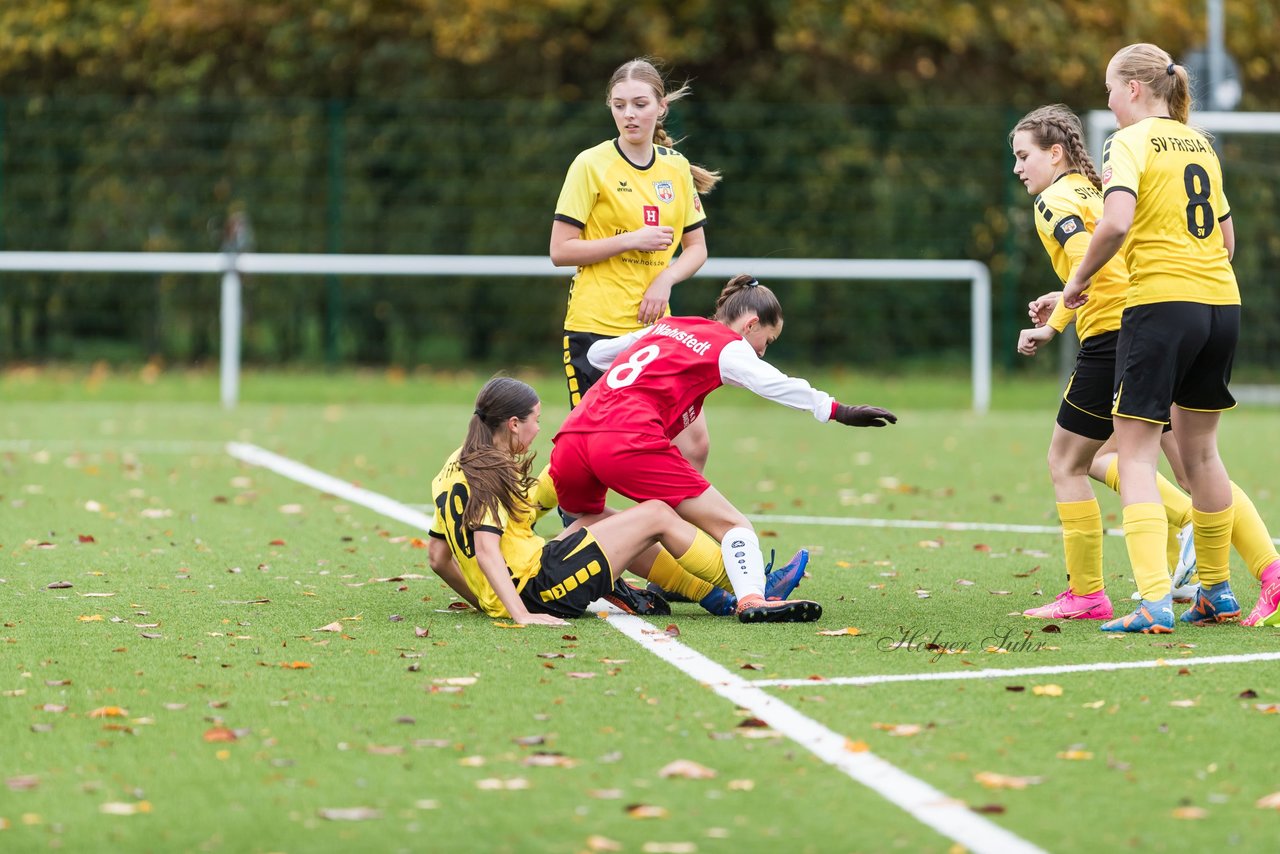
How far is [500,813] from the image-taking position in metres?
3.85

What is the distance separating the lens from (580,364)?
718cm

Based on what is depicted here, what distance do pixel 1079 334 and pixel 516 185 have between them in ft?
46.6

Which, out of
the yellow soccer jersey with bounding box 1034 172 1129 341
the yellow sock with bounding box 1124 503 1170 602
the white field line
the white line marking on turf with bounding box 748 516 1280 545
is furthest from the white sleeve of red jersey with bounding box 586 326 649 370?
the white field line

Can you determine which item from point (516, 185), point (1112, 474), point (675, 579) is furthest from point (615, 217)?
point (516, 185)

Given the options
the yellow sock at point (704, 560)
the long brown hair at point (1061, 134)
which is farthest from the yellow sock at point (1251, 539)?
the yellow sock at point (704, 560)

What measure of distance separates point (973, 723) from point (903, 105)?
17397mm

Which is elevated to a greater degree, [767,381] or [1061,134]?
[1061,134]

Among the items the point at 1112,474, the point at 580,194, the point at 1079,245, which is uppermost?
the point at 580,194

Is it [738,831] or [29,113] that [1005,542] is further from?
[29,113]

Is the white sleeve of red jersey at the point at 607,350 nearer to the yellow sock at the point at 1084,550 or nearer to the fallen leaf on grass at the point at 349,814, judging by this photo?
the yellow sock at the point at 1084,550

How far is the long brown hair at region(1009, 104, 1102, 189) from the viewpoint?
634 centimetres

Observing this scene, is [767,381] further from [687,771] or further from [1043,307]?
[687,771]

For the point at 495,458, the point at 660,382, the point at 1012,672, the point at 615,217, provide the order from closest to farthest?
the point at 1012,672 < the point at 495,458 < the point at 660,382 < the point at 615,217

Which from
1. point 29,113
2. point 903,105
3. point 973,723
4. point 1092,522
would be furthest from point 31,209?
point 973,723
